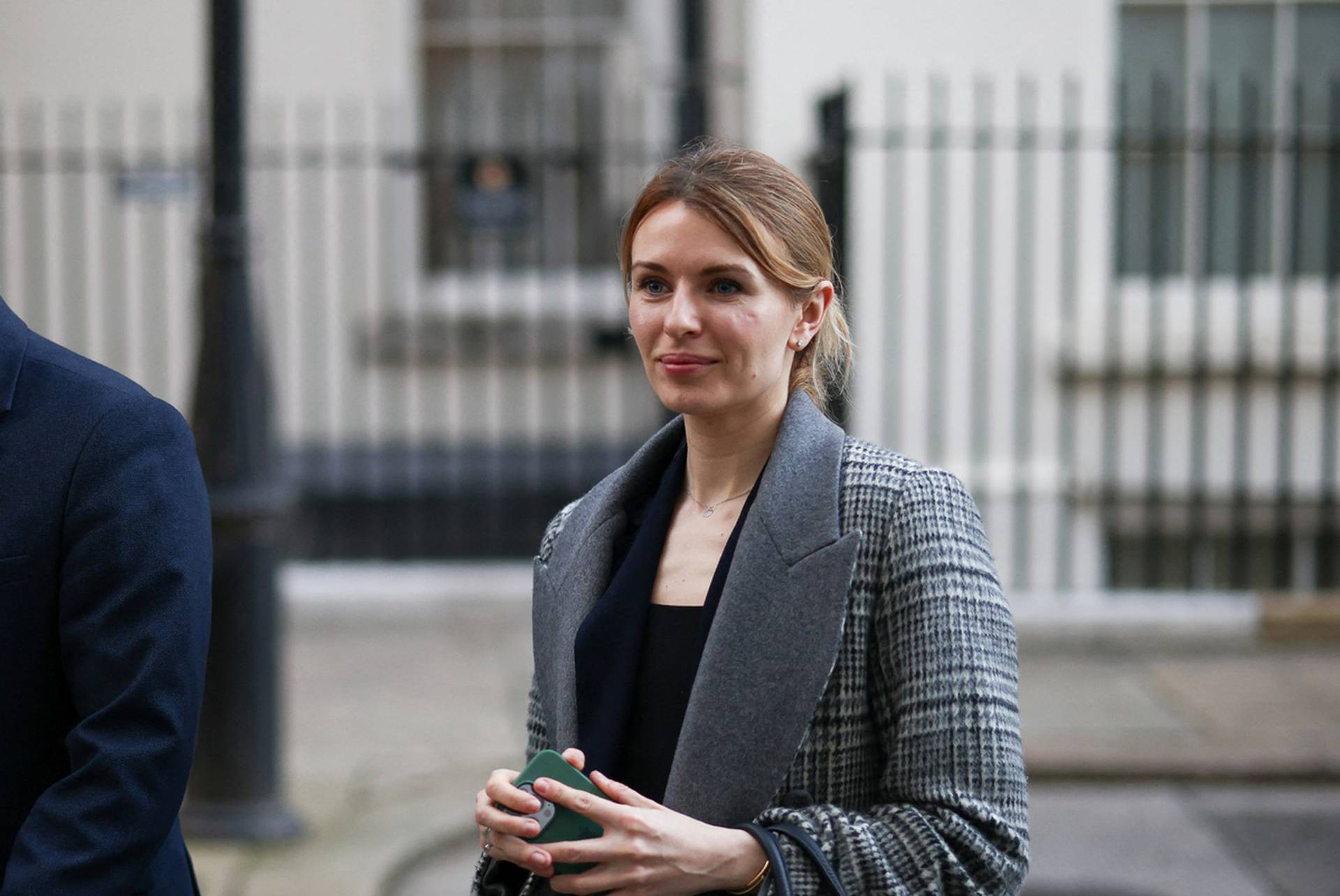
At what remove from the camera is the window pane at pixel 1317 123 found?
8414 mm

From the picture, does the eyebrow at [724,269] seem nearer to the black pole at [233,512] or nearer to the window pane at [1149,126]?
the black pole at [233,512]

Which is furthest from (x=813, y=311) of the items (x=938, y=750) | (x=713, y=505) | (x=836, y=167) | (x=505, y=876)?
(x=836, y=167)

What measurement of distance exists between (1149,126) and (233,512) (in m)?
5.46

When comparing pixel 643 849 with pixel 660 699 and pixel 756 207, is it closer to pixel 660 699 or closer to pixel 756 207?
pixel 660 699

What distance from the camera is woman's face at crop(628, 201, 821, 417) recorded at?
79.2 inches

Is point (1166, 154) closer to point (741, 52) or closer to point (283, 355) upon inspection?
point (741, 52)

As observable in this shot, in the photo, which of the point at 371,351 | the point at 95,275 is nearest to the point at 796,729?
the point at 371,351

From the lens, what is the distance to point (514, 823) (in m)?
1.89

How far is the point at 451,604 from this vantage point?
27.2ft

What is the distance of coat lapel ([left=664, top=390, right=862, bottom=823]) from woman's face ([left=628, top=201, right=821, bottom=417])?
0.18 m

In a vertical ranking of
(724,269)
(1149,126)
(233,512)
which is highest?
(1149,126)

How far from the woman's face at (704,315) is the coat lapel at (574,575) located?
0.73 feet

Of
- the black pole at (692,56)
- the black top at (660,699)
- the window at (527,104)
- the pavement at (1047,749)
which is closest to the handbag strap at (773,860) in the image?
the black top at (660,699)

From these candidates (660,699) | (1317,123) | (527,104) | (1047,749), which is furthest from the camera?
(527,104)
